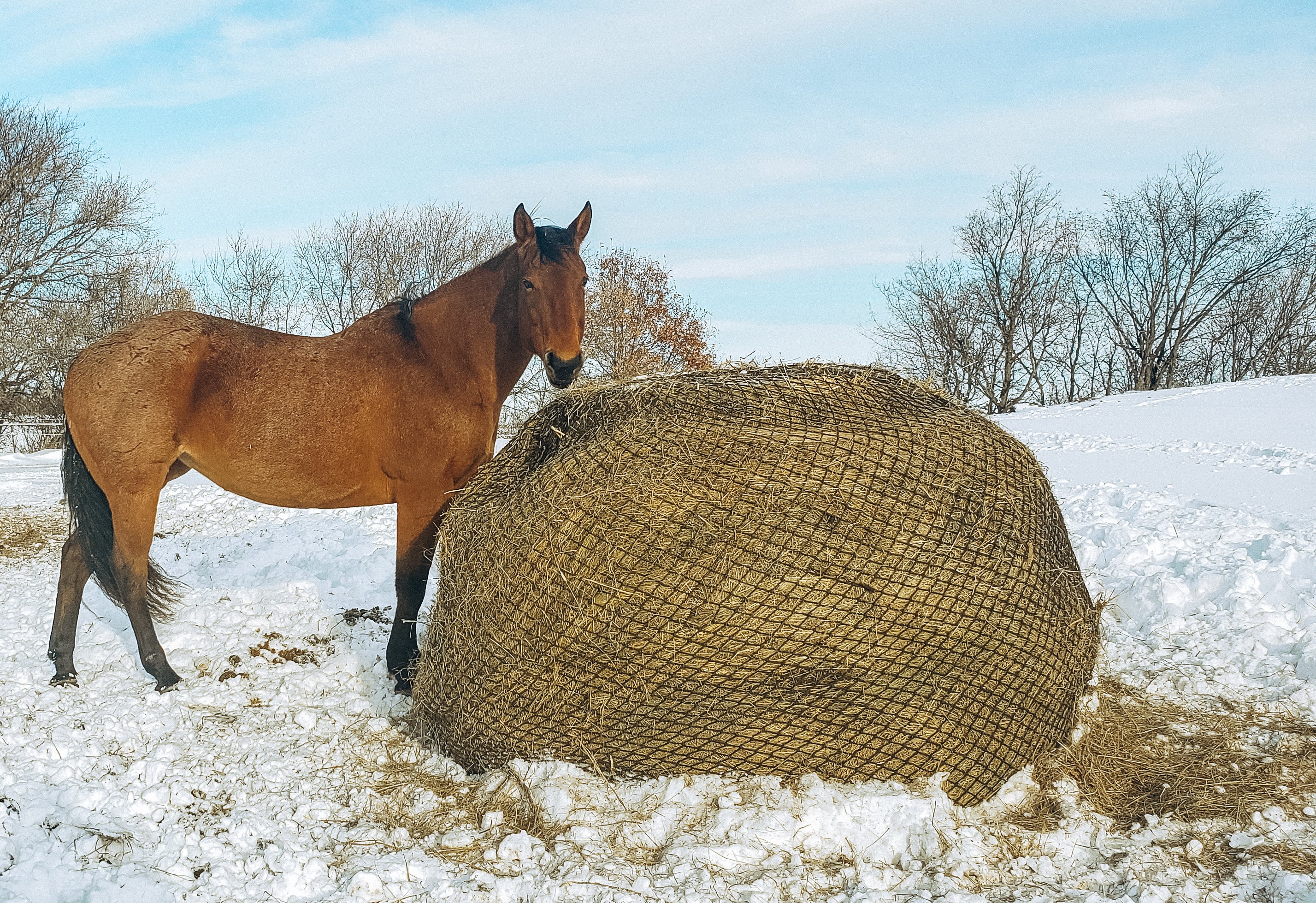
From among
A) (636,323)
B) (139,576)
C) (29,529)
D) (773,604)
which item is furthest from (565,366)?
(636,323)

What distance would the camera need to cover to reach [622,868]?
265 cm

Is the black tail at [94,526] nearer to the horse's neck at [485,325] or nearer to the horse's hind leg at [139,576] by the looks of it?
the horse's hind leg at [139,576]

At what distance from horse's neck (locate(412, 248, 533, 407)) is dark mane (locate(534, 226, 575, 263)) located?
29cm

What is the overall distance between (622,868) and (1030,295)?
37155 mm

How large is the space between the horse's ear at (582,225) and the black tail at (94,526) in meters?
2.95

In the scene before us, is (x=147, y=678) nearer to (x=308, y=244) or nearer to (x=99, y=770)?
(x=99, y=770)

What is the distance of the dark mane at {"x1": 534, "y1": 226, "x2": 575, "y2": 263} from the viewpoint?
12.9 ft

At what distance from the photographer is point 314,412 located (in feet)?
13.9

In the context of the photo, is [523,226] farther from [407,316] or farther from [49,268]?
[49,268]

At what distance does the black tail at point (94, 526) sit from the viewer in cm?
453

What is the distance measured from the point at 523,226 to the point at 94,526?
2904mm

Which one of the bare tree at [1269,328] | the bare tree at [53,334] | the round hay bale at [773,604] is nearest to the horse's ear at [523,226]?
the round hay bale at [773,604]

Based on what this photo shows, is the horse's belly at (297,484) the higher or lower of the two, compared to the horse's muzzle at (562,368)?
lower

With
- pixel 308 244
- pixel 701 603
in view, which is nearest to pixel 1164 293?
pixel 308 244
